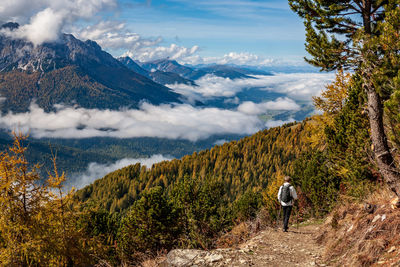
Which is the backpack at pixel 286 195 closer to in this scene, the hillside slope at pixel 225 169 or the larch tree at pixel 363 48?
the larch tree at pixel 363 48

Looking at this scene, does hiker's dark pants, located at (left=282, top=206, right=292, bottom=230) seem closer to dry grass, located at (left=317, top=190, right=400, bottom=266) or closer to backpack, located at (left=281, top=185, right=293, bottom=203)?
backpack, located at (left=281, top=185, right=293, bottom=203)

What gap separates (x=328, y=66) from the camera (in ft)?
41.7

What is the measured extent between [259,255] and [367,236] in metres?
4.31

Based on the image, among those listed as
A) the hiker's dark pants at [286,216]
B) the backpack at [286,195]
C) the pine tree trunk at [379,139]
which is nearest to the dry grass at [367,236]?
the pine tree trunk at [379,139]

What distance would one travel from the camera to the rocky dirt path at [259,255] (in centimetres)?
1056

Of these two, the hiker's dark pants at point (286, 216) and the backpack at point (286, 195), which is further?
the backpack at point (286, 195)

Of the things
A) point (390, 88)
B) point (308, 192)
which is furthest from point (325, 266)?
point (308, 192)

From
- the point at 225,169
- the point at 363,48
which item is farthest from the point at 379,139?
the point at 225,169

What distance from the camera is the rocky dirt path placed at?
10562 mm

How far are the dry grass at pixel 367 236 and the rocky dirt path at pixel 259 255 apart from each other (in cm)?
92

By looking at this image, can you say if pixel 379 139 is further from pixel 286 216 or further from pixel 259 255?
pixel 259 255

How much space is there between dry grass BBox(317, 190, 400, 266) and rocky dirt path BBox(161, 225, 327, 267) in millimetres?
918

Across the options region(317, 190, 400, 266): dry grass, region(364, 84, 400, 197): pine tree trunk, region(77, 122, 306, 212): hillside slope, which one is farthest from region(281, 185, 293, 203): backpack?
region(77, 122, 306, 212): hillside slope

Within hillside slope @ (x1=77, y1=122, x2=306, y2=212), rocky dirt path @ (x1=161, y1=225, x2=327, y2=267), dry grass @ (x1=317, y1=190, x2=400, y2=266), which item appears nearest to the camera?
dry grass @ (x1=317, y1=190, x2=400, y2=266)
